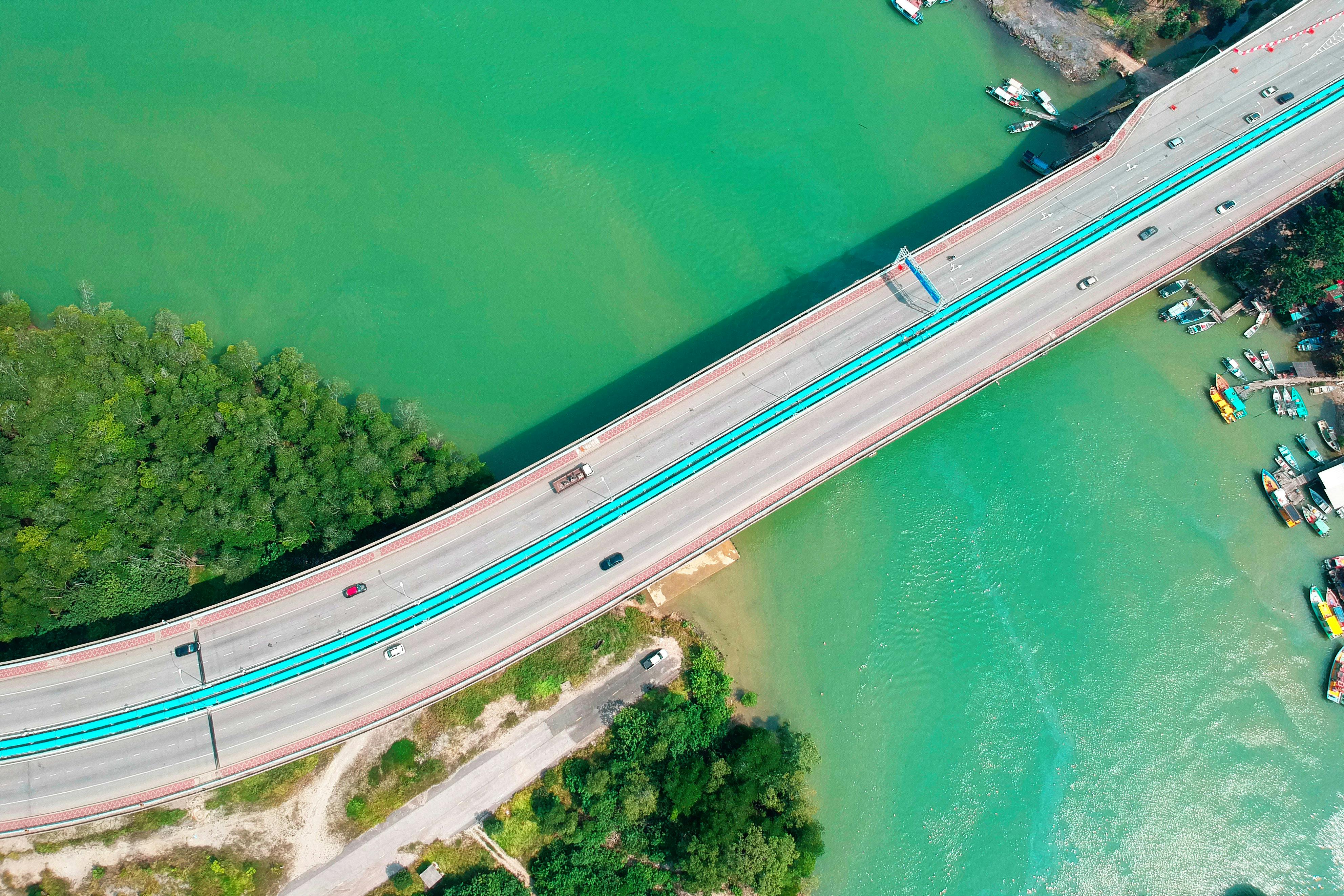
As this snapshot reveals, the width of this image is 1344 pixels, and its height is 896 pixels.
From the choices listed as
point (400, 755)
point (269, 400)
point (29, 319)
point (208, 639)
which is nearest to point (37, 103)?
point (29, 319)

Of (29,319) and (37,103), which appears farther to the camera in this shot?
(37,103)

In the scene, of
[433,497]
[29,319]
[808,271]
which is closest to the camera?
[433,497]

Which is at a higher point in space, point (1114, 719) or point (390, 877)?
point (390, 877)

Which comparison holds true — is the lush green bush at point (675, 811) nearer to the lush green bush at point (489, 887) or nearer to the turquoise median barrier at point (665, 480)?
the lush green bush at point (489, 887)

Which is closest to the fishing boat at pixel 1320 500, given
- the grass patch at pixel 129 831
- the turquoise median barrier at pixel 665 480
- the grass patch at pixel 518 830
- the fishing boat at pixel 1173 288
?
the fishing boat at pixel 1173 288

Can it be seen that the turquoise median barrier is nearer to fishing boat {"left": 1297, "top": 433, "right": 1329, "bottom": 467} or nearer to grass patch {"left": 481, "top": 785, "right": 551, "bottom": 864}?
→ grass patch {"left": 481, "top": 785, "right": 551, "bottom": 864}

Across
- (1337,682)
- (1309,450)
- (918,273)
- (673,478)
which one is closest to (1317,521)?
(1309,450)

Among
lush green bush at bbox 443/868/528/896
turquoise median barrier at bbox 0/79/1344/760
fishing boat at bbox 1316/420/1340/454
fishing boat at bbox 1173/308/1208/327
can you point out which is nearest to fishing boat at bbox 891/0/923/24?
turquoise median barrier at bbox 0/79/1344/760

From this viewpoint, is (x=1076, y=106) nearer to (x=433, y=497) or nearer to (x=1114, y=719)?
(x=1114, y=719)
